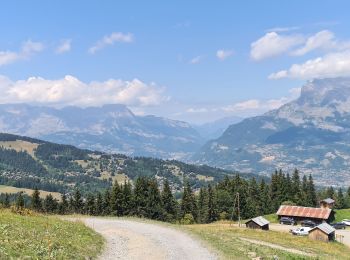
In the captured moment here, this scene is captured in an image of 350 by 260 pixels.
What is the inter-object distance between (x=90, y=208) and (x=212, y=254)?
112 m

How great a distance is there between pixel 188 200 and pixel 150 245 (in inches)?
5012

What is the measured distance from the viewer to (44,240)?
2683cm

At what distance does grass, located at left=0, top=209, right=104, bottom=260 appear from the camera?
76.1 ft

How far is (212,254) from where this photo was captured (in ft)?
102

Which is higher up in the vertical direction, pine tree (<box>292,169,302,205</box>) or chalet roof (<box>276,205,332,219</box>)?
pine tree (<box>292,169,302,205</box>)

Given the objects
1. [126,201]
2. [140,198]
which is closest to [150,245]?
[126,201]

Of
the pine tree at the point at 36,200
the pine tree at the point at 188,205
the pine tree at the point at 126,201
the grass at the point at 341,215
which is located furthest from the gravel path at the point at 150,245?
the pine tree at the point at 188,205

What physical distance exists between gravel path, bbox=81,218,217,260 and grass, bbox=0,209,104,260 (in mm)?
1393

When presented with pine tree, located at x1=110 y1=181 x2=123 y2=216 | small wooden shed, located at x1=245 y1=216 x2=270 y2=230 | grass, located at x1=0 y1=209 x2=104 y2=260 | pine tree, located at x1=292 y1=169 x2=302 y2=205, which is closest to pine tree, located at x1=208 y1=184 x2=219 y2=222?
pine tree, located at x1=292 y1=169 x2=302 y2=205

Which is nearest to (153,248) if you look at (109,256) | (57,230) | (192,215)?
(109,256)

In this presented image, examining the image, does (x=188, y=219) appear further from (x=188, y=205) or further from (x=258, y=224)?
(x=258, y=224)

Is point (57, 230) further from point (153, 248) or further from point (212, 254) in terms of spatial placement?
point (212, 254)

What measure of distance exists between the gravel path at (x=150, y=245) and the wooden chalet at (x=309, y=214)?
99902 mm

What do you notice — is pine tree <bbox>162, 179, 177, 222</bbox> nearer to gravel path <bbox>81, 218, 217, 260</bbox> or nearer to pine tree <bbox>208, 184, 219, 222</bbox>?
pine tree <bbox>208, 184, 219, 222</bbox>
